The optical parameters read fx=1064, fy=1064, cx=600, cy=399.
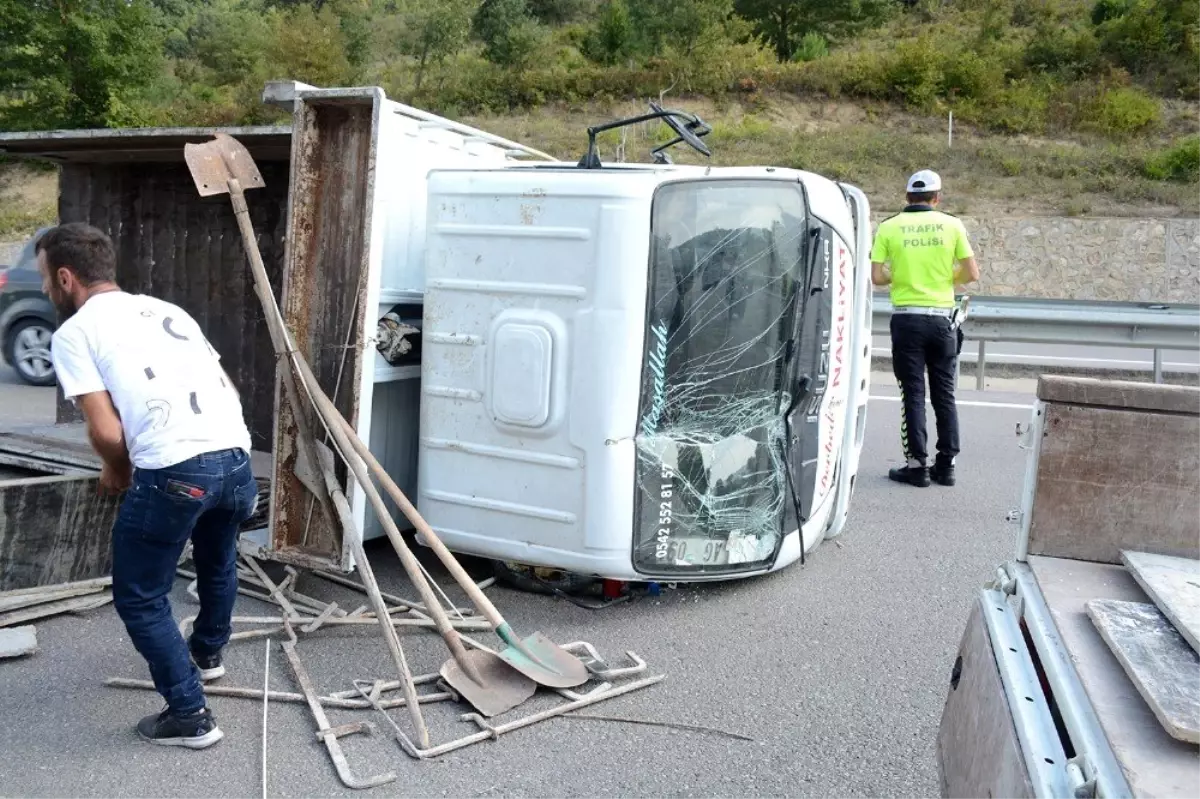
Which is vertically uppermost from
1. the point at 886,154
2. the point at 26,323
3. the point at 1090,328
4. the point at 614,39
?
the point at 614,39

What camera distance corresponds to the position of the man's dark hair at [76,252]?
3441mm

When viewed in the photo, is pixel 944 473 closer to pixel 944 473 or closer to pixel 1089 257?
pixel 944 473

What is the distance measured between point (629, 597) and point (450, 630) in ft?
3.99

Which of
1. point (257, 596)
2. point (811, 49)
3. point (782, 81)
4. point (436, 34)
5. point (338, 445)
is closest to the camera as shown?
point (338, 445)

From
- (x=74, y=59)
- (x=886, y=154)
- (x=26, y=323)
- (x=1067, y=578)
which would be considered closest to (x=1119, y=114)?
(x=886, y=154)

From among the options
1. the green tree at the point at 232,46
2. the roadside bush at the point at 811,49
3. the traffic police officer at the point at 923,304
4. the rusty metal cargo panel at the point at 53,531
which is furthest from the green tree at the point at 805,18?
the rusty metal cargo panel at the point at 53,531

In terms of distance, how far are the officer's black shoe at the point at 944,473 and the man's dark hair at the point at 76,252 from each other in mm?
5333

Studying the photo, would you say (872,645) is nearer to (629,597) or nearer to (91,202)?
(629,597)

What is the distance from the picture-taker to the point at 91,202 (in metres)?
7.03

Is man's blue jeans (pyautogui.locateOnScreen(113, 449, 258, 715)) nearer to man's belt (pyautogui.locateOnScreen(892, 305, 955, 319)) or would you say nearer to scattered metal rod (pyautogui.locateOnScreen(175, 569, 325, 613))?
scattered metal rod (pyautogui.locateOnScreen(175, 569, 325, 613))

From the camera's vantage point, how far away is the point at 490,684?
3883mm

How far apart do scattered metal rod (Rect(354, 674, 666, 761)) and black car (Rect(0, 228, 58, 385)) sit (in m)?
8.09

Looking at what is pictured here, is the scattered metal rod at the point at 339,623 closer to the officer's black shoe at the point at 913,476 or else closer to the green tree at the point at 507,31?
the officer's black shoe at the point at 913,476

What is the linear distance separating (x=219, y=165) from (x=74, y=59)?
30.8 metres
